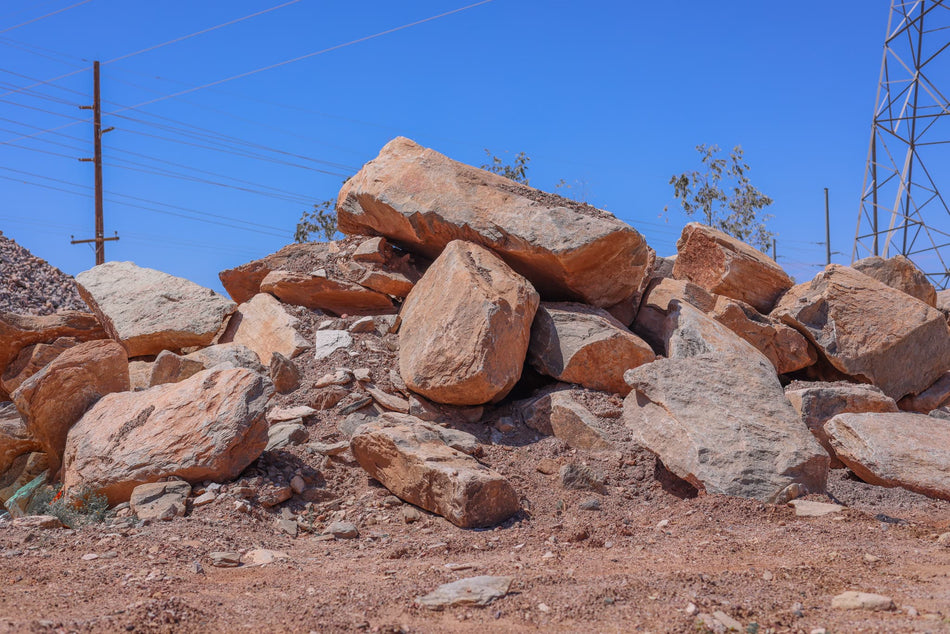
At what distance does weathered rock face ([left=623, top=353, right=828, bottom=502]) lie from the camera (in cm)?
514

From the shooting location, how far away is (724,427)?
5375mm

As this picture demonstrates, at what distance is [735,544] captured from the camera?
4.32 m

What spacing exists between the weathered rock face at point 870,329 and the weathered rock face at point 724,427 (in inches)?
107

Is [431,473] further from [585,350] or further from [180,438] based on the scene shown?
[585,350]

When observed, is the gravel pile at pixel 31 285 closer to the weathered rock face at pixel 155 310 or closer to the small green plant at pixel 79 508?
the weathered rock face at pixel 155 310

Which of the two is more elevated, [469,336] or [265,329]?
[265,329]

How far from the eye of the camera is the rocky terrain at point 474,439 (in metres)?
3.55

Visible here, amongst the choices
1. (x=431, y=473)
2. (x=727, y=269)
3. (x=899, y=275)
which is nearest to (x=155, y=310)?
(x=431, y=473)

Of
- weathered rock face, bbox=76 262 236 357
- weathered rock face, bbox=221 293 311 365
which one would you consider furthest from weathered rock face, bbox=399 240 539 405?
weathered rock face, bbox=76 262 236 357

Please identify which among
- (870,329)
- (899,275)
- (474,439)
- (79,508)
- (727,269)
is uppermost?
(899,275)

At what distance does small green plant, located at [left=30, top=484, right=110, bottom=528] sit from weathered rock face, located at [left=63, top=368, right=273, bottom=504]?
0.27 ft

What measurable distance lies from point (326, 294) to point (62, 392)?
2762 millimetres

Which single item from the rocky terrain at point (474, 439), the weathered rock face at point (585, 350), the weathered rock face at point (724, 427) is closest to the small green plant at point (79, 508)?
the rocky terrain at point (474, 439)

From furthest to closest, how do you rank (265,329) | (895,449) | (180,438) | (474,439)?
1. (265,329)
2. (474,439)
3. (895,449)
4. (180,438)
